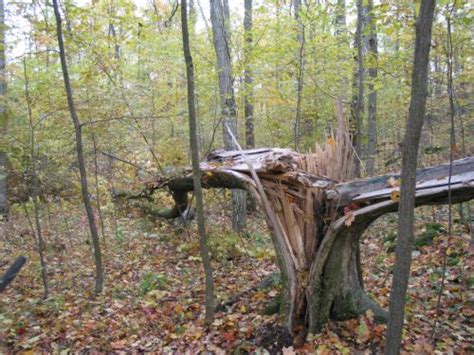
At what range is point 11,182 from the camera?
12.7 m

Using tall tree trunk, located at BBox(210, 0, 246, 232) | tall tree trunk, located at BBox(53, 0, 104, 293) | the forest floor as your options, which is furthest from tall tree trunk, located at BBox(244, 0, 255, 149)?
tall tree trunk, located at BBox(53, 0, 104, 293)

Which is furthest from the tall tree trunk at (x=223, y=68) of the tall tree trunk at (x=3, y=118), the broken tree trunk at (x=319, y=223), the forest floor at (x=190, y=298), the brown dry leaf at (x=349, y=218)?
the brown dry leaf at (x=349, y=218)

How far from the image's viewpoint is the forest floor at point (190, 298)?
397cm

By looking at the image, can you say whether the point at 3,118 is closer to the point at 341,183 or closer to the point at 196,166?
the point at 196,166

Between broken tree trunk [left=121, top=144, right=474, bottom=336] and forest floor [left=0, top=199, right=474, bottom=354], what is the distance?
23 centimetres

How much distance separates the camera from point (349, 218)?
3.52 m

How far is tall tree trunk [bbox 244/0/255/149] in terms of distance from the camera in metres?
9.80

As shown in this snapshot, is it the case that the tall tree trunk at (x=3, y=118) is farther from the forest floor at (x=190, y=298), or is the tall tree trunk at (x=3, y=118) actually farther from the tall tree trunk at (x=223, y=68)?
the tall tree trunk at (x=223, y=68)

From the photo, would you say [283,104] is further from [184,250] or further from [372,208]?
[372,208]

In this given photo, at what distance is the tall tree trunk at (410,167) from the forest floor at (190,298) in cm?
128

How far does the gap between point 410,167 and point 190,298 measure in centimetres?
432

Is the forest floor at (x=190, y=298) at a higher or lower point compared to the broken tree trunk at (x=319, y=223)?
lower

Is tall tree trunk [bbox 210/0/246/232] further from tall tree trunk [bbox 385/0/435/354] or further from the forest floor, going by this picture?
tall tree trunk [bbox 385/0/435/354]

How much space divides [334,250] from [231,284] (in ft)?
8.79
